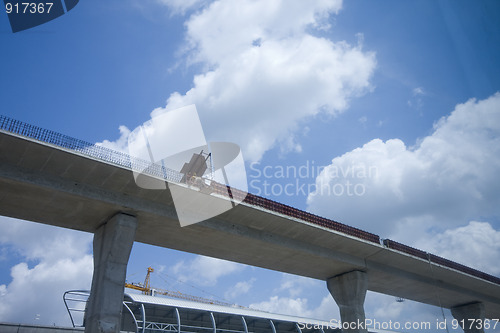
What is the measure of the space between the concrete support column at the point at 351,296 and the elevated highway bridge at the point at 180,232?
0.10 meters

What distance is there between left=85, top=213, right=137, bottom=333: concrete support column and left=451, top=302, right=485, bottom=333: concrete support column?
45.6 meters

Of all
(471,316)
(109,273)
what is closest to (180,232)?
(109,273)

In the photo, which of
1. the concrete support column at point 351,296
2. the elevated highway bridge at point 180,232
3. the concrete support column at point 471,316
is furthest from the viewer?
the concrete support column at point 471,316

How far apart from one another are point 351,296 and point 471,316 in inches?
928

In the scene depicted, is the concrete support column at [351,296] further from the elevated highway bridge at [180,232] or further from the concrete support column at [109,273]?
the concrete support column at [109,273]

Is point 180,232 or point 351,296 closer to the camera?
point 180,232

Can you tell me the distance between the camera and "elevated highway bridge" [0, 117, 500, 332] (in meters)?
23.1

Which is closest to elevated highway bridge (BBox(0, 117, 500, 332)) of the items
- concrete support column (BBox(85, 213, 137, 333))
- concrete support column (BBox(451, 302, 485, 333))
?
concrete support column (BBox(85, 213, 137, 333))

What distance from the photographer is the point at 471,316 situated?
49.6m

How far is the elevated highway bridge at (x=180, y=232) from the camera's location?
23125 millimetres

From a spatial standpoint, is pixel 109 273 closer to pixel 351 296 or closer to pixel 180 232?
pixel 180 232

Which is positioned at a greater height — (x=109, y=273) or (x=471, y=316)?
(x=109, y=273)

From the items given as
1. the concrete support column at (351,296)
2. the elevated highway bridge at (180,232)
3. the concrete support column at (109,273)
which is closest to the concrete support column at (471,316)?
the elevated highway bridge at (180,232)

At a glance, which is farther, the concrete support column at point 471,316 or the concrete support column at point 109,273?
the concrete support column at point 471,316
